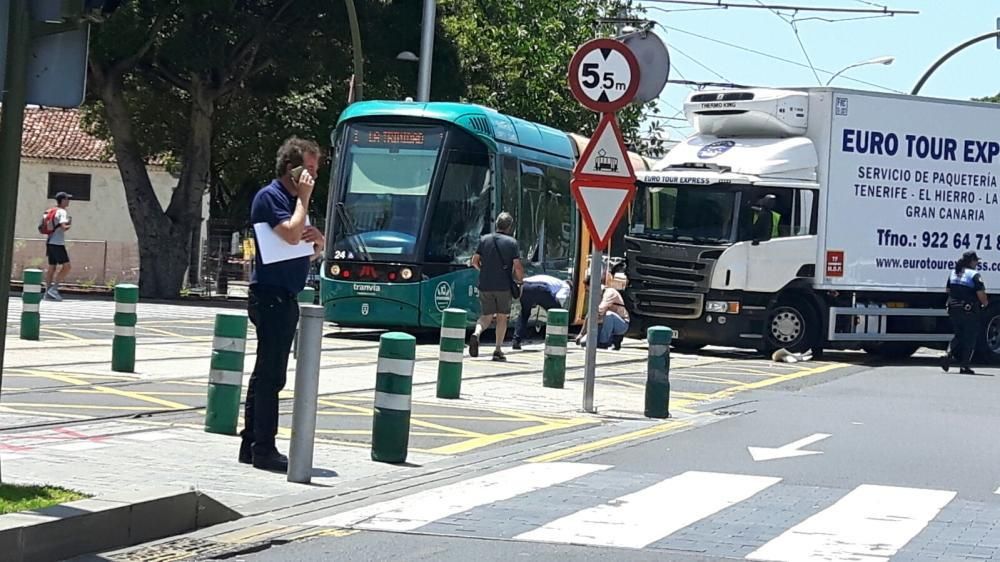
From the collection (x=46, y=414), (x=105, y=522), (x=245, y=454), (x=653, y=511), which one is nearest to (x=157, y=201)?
(x=46, y=414)

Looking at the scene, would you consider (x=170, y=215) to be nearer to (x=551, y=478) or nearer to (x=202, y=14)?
(x=202, y=14)

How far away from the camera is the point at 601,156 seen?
47.3 ft

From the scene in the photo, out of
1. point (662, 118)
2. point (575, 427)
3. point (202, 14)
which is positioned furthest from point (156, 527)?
point (662, 118)

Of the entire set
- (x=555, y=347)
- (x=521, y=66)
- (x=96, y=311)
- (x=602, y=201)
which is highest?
(x=521, y=66)

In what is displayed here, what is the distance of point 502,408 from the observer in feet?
47.8

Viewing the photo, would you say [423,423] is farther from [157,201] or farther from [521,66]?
[521,66]

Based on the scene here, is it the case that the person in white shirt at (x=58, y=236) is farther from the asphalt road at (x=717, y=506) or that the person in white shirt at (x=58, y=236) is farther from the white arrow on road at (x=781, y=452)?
the white arrow on road at (x=781, y=452)

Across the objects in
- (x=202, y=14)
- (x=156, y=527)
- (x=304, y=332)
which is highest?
(x=202, y=14)

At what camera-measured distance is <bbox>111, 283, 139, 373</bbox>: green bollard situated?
15.1m

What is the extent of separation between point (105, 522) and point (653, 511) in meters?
3.15

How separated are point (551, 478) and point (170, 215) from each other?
1048 inches

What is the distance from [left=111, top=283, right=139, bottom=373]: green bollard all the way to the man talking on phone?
5.52 m

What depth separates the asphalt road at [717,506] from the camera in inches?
310

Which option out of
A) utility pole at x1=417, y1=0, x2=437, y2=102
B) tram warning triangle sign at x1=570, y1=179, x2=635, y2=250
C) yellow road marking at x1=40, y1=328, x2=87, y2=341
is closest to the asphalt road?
tram warning triangle sign at x1=570, y1=179, x2=635, y2=250
